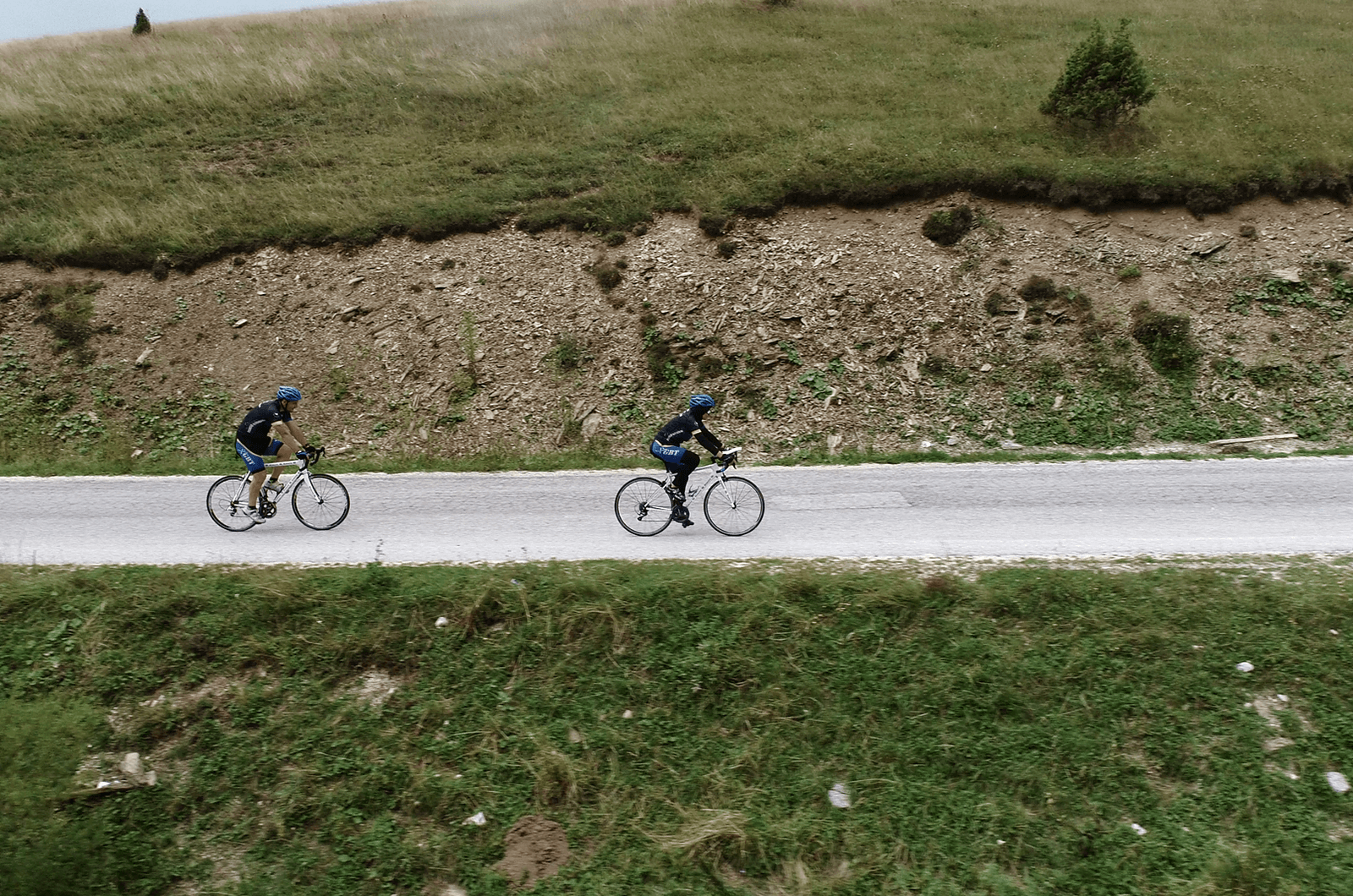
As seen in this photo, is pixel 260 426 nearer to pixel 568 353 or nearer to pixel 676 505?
pixel 676 505

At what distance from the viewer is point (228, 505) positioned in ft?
38.9

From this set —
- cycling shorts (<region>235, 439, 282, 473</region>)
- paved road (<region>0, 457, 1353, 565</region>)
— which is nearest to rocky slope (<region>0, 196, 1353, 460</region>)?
paved road (<region>0, 457, 1353, 565</region>)

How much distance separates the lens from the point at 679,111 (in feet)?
84.1

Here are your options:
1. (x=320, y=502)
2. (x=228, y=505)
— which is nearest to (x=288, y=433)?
(x=320, y=502)

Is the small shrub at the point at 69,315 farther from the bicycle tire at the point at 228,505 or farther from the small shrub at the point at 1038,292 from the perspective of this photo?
the small shrub at the point at 1038,292

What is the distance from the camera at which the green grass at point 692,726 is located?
24.8ft

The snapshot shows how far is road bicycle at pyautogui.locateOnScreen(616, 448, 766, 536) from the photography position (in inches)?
455

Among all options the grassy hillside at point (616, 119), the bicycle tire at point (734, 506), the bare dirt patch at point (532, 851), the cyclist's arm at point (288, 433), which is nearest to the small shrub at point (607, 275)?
the grassy hillside at point (616, 119)

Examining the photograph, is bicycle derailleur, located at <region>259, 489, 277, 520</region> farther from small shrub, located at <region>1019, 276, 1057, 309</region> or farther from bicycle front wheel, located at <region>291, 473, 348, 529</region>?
small shrub, located at <region>1019, 276, 1057, 309</region>

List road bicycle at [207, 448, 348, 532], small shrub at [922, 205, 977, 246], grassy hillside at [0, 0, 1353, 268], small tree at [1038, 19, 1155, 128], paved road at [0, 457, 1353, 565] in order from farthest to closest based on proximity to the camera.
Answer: small tree at [1038, 19, 1155, 128] → grassy hillside at [0, 0, 1353, 268] → small shrub at [922, 205, 977, 246] → road bicycle at [207, 448, 348, 532] → paved road at [0, 457, 1353, 565]

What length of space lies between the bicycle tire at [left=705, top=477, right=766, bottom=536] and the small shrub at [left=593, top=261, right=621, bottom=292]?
9164mm

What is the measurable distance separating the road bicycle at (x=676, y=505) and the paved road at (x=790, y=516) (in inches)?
8.7

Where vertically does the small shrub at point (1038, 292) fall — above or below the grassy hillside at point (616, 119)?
below

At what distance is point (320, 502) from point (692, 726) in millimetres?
6753
